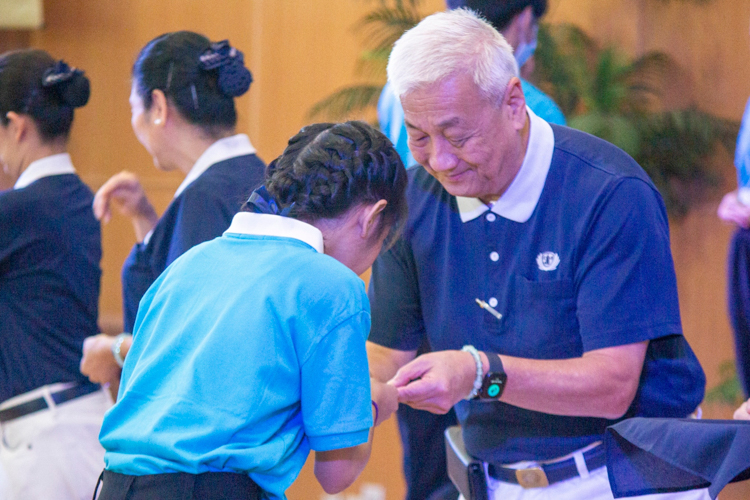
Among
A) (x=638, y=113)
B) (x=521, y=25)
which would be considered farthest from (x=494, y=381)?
(x=638, y=113)

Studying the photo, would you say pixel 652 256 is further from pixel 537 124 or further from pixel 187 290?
pixel 187 290

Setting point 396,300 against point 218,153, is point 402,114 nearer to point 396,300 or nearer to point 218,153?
point 218,153

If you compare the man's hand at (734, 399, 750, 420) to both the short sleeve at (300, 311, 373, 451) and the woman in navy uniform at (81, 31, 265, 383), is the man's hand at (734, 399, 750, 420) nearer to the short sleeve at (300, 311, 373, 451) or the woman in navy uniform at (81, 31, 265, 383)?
the short sleeve at (300, 311, 373, 451)

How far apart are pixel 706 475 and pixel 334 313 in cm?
59

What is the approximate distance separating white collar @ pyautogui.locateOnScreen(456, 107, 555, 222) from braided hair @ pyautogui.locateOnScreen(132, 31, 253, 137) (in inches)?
29.4

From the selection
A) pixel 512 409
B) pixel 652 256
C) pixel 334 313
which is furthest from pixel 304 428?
pixel 652 256

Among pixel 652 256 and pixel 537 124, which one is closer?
pixel 652 256

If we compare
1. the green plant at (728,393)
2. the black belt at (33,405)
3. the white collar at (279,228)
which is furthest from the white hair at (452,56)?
the green plant at (728,393)

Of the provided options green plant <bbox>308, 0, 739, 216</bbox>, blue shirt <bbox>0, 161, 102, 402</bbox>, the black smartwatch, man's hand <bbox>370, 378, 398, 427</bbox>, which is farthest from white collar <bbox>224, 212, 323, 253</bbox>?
green plant <bbox>308, 0, 739, 216</bbox>

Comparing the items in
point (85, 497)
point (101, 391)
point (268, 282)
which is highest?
point (268, 282)

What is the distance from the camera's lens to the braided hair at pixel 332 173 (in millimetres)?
1298

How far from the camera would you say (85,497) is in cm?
215

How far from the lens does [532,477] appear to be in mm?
1605

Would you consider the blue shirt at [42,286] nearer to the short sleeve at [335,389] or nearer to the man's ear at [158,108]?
the man's ear at [158,108]
